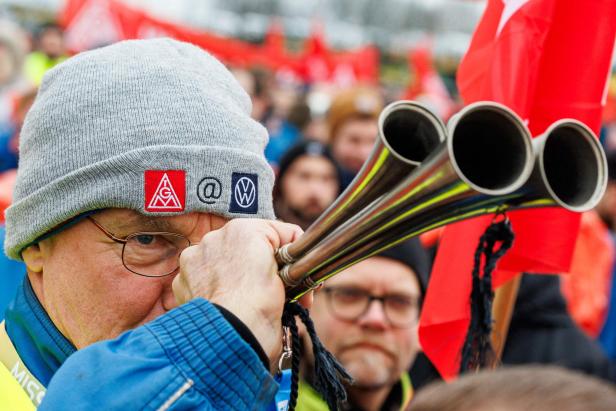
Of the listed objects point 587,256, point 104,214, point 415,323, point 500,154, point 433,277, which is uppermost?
point 500,154

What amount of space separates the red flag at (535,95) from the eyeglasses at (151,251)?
30.6 inches

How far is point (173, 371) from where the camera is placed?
4.26ft

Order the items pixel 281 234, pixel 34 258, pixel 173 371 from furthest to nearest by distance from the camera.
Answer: pixel 34 258
pixel 281 234
pixel 173 371

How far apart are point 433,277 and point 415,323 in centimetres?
120

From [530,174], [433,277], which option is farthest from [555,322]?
[530,174]

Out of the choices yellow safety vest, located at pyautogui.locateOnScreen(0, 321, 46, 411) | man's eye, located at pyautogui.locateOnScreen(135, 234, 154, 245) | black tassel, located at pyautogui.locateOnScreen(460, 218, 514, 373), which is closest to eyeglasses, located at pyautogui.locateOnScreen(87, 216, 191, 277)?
man's eye, located at pyautogui.locateOnScreen(135, 234, 154, 245)

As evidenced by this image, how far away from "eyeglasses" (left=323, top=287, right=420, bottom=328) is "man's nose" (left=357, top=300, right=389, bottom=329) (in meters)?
0.01

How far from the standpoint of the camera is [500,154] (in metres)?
1.31

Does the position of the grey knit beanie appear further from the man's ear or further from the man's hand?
the man's hand

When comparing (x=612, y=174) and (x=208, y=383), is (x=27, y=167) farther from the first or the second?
(x=612, y=174)

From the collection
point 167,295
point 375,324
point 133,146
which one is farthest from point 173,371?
point 375,324

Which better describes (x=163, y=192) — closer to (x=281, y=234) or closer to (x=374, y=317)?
(x=281, y=234)

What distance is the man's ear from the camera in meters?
1.95

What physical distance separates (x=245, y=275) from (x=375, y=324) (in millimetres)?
2056
